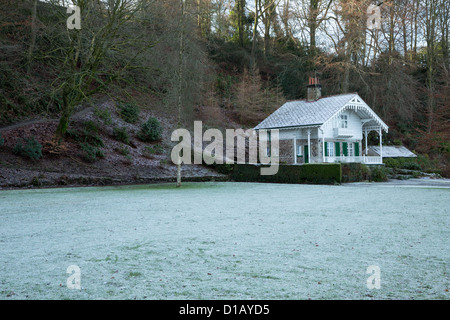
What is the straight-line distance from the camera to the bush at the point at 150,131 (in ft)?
99.4

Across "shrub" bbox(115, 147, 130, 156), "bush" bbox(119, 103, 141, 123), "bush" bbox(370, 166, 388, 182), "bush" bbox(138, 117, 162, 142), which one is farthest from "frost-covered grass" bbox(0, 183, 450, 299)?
"bush" bbox(138, 117, 162, 142)

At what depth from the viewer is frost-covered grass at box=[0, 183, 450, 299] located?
4.20 metres

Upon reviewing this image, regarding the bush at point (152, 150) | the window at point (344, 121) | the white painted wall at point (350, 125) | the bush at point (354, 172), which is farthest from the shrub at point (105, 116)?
the window at point (344, 121)

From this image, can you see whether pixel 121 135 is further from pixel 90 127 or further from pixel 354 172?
pixel 354 172

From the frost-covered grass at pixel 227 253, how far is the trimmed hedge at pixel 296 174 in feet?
34.9

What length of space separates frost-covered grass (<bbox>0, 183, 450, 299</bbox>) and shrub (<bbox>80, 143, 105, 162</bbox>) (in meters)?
13.8

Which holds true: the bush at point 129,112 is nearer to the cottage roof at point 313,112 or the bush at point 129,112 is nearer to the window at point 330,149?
the cottage roof at point 313,112

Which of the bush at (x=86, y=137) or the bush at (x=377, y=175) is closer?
the bush at (x=377, y=175)

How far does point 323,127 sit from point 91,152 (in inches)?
603

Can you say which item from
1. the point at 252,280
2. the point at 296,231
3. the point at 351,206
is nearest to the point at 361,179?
the point at 351,206

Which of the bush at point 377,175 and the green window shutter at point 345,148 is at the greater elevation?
the green window shutter at point 345,148

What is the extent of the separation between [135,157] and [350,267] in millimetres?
23853

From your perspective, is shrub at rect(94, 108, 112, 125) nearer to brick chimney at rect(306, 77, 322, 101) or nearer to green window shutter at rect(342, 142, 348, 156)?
brick chimney at rect(306, 77, 322, 101)

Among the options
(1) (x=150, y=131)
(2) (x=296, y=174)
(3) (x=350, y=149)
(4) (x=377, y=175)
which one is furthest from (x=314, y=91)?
(1) (x=150, y=131)
